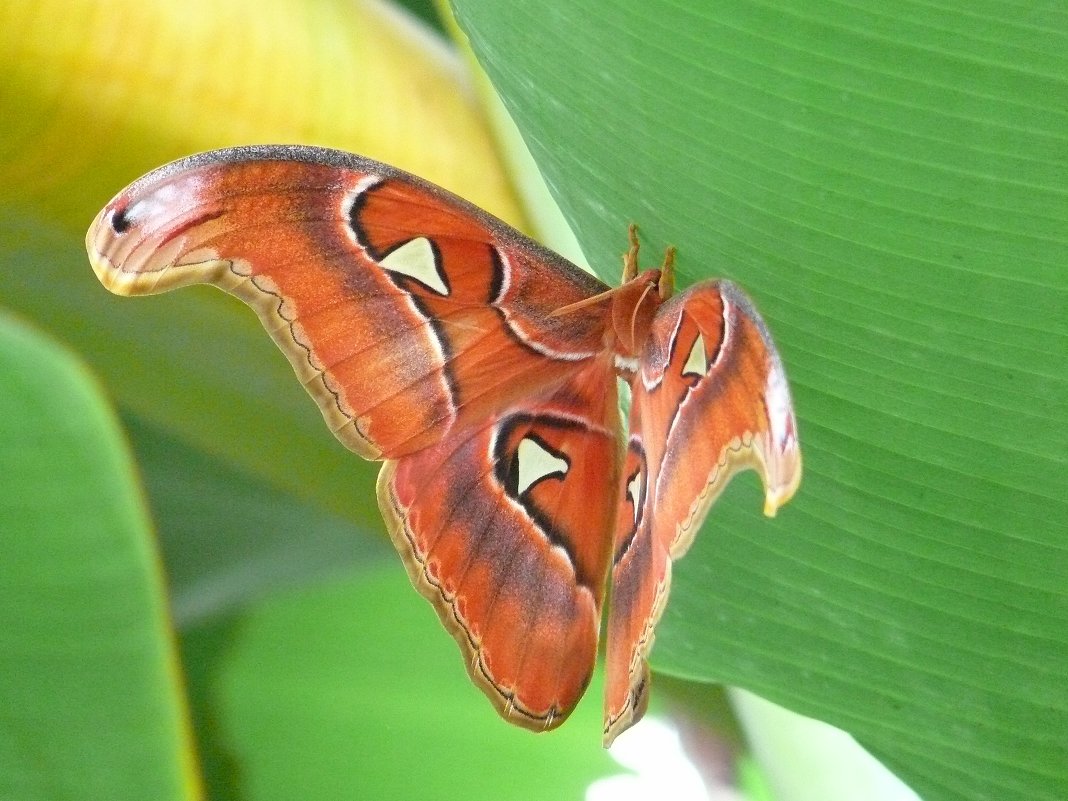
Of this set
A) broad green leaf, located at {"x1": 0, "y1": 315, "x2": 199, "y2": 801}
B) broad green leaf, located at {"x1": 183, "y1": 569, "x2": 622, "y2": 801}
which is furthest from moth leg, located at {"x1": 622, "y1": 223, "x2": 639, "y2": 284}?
broad green leaf, located at {"x1": 183, "y1": 569, "x2": 622, "y2": 801}

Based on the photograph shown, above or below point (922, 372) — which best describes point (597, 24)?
above

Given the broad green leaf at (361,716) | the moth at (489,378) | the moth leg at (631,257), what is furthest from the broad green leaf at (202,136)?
the moth leg at (631,257)

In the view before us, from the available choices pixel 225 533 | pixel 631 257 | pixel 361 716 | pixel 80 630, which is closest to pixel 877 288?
pixel 631 257

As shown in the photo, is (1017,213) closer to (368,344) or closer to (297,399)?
(368,344)

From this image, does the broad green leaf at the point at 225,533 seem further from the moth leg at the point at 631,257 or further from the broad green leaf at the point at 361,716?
the moth leg at the point at 631,257

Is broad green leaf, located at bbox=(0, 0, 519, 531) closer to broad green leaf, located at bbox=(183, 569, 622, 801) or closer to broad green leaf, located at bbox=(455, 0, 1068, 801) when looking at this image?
broad green leaf, located at bbox=(183, 569, 622, 801)

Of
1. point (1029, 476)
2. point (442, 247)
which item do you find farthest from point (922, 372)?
point (442, 247)

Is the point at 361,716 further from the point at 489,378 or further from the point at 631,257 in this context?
the point at 631,257
